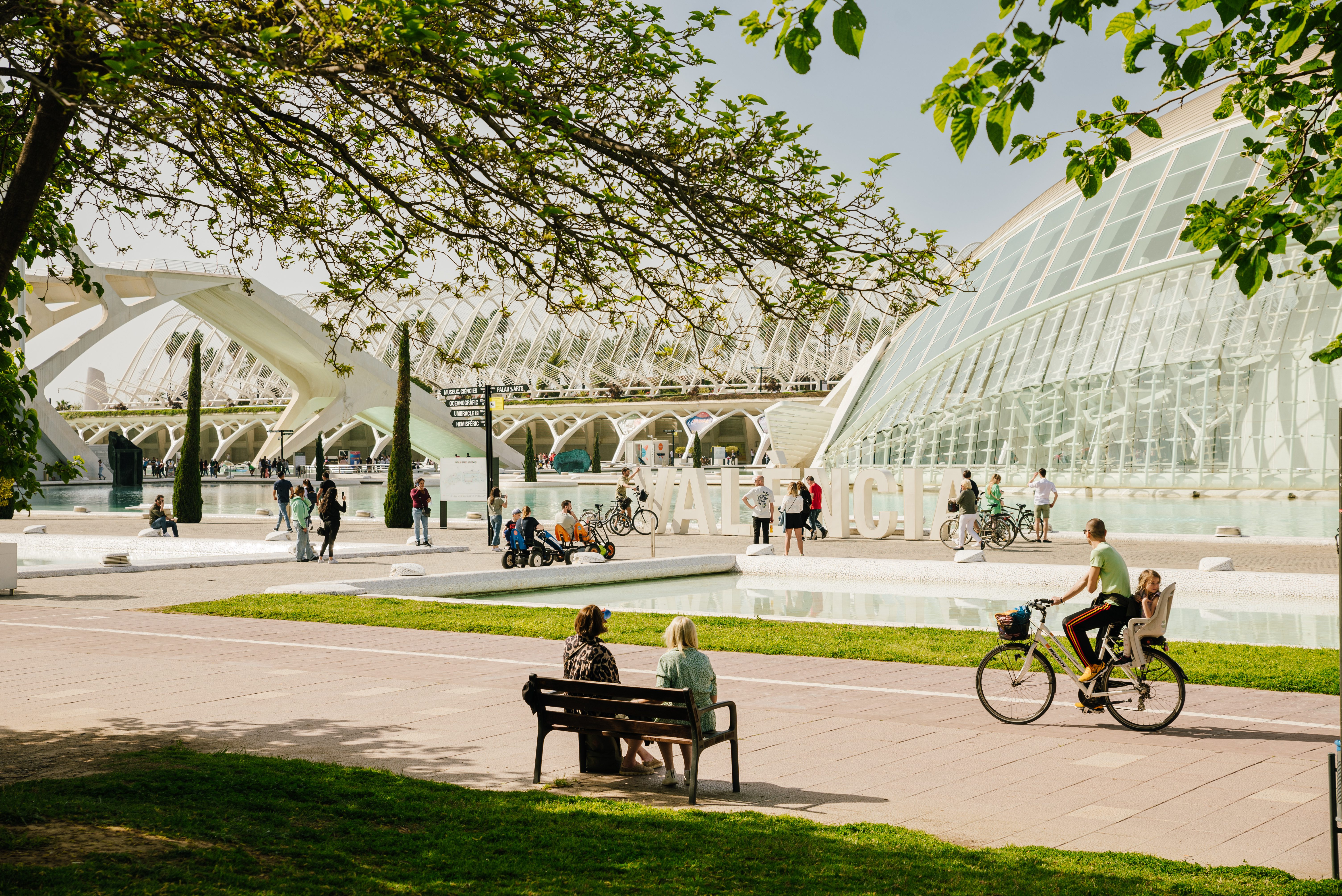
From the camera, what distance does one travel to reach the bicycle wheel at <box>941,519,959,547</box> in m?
22.5

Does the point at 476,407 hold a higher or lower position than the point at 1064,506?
higher

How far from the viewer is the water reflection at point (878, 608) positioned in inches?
504

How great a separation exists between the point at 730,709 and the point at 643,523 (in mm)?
20383

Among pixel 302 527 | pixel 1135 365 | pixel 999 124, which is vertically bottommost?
pixel 302 527

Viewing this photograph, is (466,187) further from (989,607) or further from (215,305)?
(215,305)

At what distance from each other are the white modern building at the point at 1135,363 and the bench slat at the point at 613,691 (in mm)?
31760

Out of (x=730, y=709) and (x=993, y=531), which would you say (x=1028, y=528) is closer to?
(x=993, y=531)

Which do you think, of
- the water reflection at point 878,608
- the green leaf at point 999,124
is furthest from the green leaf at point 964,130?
the water reflection at point 878,608

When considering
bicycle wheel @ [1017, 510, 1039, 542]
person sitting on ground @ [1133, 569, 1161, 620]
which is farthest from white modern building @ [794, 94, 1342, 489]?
person sitting on ground @ [1133, 569, 1161, 620]

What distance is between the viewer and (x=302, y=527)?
20891 millimetres

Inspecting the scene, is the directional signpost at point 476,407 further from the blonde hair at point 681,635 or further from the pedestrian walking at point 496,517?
the blonde hair at point 681,635

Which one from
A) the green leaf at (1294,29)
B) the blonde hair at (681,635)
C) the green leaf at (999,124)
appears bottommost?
the blonde hair at (681,635)

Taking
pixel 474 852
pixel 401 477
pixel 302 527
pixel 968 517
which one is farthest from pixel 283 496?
pixel 474 852

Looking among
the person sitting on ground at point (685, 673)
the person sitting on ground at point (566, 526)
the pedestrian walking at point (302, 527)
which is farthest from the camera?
the pedestrian walking at point (302, 527)
